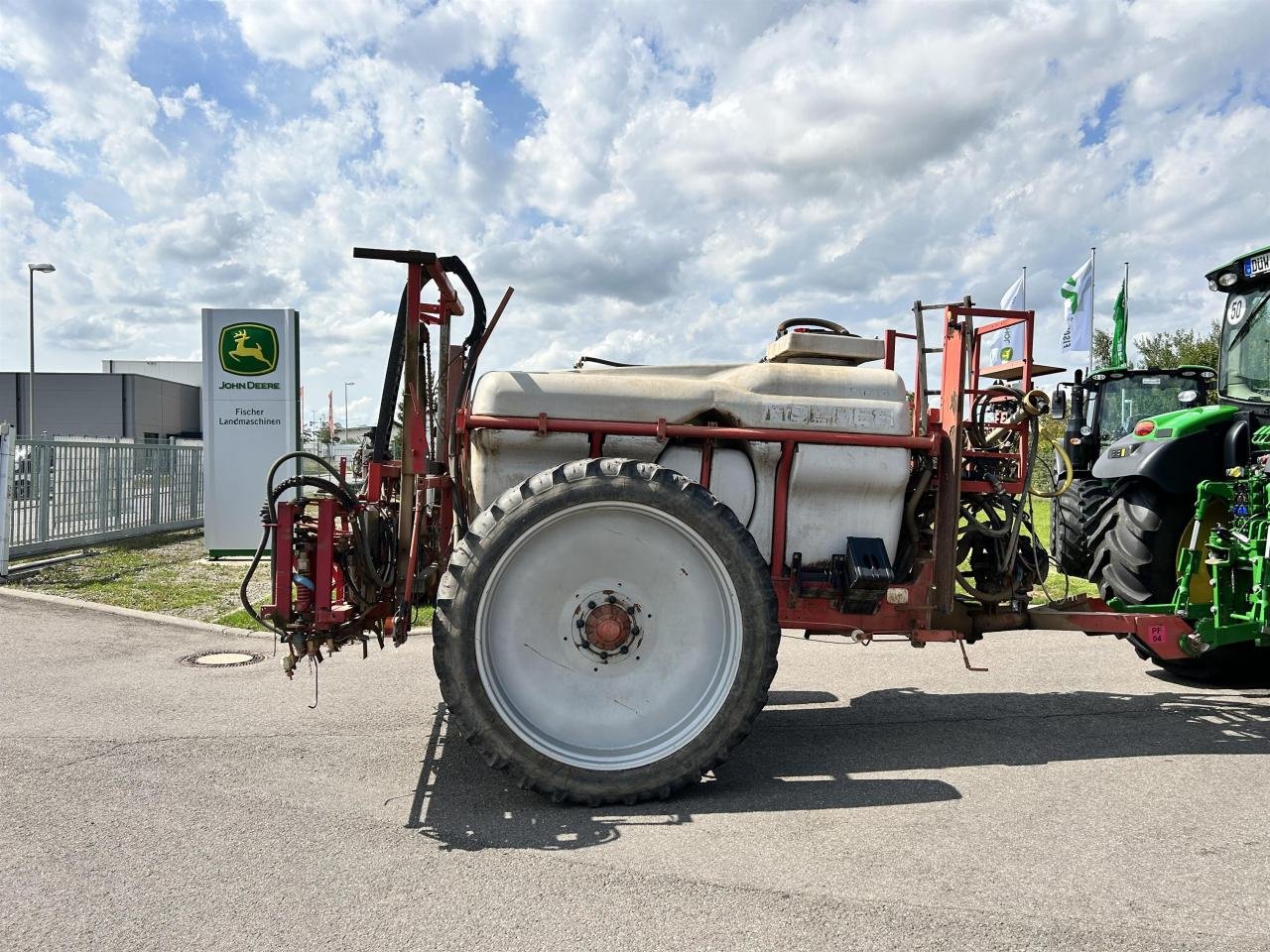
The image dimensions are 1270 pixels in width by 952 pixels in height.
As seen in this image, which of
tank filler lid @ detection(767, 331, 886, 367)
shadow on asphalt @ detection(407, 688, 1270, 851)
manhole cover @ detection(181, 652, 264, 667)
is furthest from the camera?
manhole cover @ detection(181, 652, 264, 667)

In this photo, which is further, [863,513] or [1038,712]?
[1038,712]

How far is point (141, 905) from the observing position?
291 centimetres

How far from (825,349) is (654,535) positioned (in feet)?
4.81

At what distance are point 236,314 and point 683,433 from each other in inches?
423

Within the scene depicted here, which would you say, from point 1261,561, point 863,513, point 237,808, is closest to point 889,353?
point 863,513

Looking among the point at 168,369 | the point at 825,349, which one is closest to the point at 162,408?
the point at 168,369

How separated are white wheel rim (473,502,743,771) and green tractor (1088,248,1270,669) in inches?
119

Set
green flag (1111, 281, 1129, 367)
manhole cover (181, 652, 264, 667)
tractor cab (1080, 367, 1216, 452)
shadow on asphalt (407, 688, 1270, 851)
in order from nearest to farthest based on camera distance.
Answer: shadow on asphalt (407, 688, 1270, 851)
manhole cover (181, 652, 264, 667)
tractor cab (1080, 367, 1216, 452)
green flag (1111, 281, 1129, 367)

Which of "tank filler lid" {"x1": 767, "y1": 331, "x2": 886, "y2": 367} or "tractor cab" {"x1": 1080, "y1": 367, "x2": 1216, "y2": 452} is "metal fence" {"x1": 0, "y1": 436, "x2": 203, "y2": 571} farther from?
"tractor cab" {"x1": 1080, "y1": 367, "x2": 1216, "y2": 452}

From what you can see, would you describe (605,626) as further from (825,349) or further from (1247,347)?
(1247,347)

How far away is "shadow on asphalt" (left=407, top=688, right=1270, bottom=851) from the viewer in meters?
3.63

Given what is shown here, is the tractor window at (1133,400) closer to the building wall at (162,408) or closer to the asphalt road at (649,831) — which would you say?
the asphalt road at (649,831)

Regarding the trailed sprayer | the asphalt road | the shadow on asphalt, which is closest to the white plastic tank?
the trailed sprayer

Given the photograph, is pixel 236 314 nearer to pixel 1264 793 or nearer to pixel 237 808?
pixel 237 808
